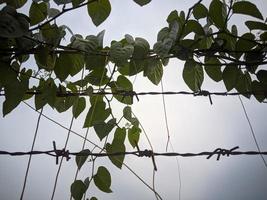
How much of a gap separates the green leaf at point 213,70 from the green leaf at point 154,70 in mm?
186

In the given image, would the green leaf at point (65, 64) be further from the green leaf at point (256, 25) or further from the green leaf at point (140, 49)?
the green leaf at point (256, 25)

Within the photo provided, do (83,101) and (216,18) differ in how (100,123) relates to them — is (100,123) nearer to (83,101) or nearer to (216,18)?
(83,101)

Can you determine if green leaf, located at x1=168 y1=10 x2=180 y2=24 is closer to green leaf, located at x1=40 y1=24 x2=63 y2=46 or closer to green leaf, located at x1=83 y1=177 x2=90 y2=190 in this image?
green leaf, located at x1=40 y1=24 x2=63 y2=46

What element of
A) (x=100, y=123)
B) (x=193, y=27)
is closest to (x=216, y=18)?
(x=193, y=27)

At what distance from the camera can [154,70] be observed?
1.24m

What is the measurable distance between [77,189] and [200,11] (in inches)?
30.4

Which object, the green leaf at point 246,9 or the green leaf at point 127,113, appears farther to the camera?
the green leaf at point 127,113

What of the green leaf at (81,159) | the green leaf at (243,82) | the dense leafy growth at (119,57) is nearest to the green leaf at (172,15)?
the dense leafy growth at (119,57)

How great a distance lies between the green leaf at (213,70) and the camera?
1.25 meters

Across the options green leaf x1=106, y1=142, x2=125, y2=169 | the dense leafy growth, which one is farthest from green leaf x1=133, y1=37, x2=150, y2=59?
green leaf x1=106, y1=142, x2=125, y2=169

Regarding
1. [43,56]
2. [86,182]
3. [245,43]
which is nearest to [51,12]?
[43,56]

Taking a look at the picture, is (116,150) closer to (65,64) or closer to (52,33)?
(65,64)

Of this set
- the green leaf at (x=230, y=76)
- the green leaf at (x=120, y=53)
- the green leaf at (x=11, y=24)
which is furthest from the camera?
the green leaf at (x=230, y=76)

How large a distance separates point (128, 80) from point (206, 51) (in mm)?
335
